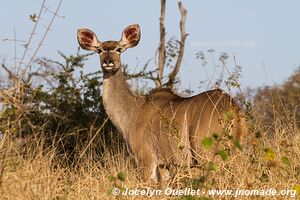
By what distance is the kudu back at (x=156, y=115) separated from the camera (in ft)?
25.3

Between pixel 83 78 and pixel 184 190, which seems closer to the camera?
pixel 184 190

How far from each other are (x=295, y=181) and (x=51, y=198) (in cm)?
201

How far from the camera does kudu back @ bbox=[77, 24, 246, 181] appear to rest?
7.71 m

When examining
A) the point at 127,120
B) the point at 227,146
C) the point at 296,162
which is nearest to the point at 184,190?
the point at 227,146

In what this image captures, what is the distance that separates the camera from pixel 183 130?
8.01 m

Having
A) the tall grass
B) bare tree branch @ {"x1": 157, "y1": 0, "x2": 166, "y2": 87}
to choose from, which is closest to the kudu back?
the tall grass

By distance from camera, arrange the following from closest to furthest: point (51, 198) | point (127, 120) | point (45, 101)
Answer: point (51, 198) < point (127, 120) < point (45, 101)

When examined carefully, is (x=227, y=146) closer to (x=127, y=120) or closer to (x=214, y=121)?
(x=214, y=121)

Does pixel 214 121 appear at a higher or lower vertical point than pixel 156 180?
higher

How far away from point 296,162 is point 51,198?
2398mm

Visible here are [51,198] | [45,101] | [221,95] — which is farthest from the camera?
[45,101]

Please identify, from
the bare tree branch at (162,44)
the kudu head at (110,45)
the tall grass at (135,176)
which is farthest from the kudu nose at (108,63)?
the bare tree branch at (162,44)

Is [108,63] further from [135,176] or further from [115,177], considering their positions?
[115,177]

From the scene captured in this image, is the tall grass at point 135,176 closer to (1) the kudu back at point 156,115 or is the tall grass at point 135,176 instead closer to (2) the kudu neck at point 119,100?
(1) the kudu back at point 156,115
